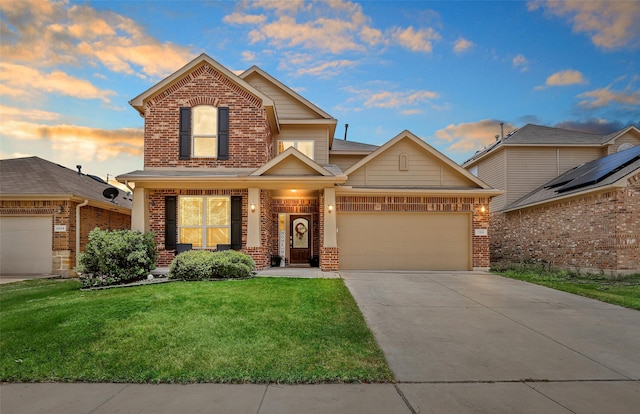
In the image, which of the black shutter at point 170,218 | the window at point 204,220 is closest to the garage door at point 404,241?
the window at point 204,220

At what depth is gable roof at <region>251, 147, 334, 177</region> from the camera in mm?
12453

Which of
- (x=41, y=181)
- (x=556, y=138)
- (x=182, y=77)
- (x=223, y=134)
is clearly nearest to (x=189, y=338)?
(x=223, y=134)

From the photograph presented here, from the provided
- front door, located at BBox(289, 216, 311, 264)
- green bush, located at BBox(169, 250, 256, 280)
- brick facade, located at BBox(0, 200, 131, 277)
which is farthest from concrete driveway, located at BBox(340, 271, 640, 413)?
brick facade, located at BBox(0, 200, 131, 277)

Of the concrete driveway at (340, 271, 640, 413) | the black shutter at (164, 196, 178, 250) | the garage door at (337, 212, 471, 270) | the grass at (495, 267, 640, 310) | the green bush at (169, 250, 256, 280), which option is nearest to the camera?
the concrete driveway at (340, 271, 640, 413)

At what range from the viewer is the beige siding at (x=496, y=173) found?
19.7 metres

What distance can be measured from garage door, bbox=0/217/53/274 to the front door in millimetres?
8887

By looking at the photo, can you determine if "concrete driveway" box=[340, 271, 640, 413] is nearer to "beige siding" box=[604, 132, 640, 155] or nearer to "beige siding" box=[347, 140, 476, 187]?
"beige siding" box=[347, 140, 476, 187]

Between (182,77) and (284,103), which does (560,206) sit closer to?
(284,103)

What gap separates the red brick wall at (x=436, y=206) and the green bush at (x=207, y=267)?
474cm

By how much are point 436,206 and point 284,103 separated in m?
7.98

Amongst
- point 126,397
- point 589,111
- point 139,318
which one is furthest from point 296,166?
point 589,111

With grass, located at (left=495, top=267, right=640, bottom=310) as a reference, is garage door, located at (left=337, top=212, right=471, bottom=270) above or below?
above

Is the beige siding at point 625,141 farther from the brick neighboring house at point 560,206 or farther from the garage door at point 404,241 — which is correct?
the garage door at point 404,241

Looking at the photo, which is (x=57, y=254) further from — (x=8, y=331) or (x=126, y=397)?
(x=126, y=397)
